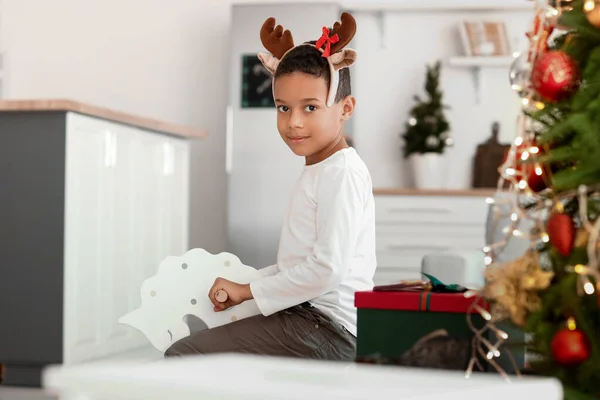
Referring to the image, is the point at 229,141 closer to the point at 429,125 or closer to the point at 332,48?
the point at 429,125

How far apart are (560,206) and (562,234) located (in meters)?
0.05

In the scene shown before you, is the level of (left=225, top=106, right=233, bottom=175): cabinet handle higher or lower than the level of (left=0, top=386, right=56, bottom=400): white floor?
higher

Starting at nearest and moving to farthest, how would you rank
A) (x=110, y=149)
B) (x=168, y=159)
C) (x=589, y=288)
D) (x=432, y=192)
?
(x=589, y=288) → (x=110, y=149) → (x=168, y=159) → (x=432, y=192)

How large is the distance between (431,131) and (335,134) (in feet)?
12.1

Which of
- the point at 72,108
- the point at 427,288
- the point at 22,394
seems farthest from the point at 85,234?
the point at 427,288

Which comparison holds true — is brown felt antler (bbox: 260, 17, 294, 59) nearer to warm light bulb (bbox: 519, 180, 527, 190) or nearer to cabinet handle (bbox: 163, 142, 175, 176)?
warm light bulb (bbox: 519, 180, 527, 190)

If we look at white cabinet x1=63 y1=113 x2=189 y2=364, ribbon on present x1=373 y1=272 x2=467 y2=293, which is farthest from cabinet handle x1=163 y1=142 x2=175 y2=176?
ribbon on present x1=373 y1=272 x2=467 y2=293

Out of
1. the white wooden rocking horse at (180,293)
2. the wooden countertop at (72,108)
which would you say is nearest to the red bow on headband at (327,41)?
the white wooden rocking horse at (180,293)

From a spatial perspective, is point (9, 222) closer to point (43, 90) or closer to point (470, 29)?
point (43, 90)

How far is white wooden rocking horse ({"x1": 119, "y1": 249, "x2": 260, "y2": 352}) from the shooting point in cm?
202

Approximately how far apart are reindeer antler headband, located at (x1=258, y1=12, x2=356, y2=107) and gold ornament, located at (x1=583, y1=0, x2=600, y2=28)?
72 cm

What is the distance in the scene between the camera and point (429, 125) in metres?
5.64

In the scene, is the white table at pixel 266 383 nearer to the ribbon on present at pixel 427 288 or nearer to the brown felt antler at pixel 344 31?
the ribbon on present at pixel 427 288

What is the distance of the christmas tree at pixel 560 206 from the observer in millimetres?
1288
